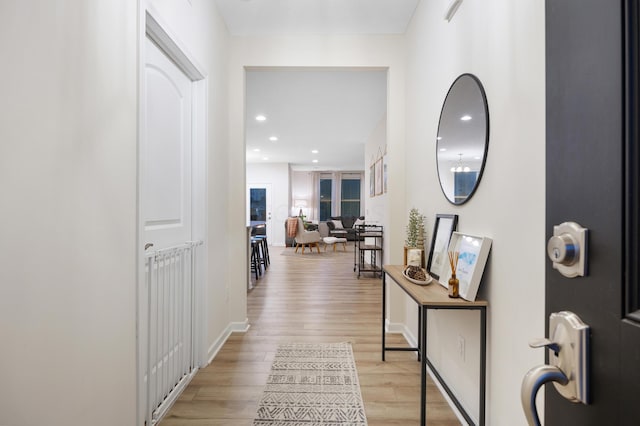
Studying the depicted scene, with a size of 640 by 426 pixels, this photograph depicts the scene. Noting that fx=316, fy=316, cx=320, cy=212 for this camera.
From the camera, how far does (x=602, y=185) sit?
1.26 ft

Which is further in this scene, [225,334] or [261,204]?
[261,204]

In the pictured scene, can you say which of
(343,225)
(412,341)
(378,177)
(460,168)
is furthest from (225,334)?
(343,225)

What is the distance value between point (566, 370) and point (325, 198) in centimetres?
1145

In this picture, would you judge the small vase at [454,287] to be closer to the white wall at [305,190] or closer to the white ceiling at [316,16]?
the white ceiling at [316,16]

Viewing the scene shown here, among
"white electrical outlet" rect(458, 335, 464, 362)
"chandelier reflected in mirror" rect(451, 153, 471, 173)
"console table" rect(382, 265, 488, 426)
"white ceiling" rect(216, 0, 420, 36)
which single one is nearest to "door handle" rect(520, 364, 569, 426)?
"console table" rect(382, 265, 488, 426)

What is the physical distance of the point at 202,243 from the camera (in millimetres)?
2279

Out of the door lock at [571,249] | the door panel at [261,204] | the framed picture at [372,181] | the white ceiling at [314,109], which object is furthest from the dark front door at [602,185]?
the door panel at [261,204]

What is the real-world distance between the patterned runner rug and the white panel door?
113 centimetres

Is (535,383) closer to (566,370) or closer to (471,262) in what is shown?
(566,370)

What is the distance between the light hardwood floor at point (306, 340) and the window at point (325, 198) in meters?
6.90

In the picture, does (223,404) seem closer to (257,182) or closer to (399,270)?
(399,270)

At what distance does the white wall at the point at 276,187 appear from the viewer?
10492 millimetres

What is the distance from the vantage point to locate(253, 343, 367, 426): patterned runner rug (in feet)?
5.76

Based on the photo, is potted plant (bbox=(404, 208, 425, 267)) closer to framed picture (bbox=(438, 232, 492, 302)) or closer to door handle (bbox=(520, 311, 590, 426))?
framed picture (bbox=(438, 232, 492, 302))
